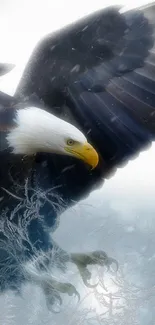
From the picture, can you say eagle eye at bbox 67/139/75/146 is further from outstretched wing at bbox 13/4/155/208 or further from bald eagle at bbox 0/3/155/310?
outstretched wing at bbox 13/4/155/208

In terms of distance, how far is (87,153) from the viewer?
1930 millimetres

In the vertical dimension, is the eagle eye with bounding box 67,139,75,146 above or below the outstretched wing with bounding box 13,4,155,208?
below

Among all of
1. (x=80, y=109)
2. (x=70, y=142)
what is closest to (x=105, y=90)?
(x=80, y=109)

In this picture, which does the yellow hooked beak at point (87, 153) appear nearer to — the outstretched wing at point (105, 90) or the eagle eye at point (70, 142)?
the eagle eye at point (70, 142)

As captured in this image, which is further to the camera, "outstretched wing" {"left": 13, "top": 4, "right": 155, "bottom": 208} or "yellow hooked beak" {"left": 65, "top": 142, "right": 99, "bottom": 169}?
"outstretched wing" {"left": 13, "top": 4, "right": 155, "bottom": 208}

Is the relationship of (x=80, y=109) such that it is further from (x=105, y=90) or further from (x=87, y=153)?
(x=87, y=153)

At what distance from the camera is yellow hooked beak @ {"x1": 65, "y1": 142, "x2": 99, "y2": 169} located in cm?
193

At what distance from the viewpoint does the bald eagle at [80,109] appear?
202cm

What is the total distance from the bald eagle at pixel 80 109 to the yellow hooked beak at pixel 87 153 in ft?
0.19

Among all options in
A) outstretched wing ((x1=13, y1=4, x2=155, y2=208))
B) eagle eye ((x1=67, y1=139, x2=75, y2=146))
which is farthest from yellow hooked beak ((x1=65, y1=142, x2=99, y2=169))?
outstretched wing ((x1=13, y1=4, x2=155, y2=208))

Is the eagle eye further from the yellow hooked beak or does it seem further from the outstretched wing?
the outstretched wing

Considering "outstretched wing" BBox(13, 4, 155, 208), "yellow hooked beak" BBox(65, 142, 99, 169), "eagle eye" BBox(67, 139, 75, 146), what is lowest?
"yellow hooked beak" BBox(65, 142, 99, 169)

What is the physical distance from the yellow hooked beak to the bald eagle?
57 mm

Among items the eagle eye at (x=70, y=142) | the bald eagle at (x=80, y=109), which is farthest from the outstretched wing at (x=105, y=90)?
the eagle eye at (x=70, y=142)
